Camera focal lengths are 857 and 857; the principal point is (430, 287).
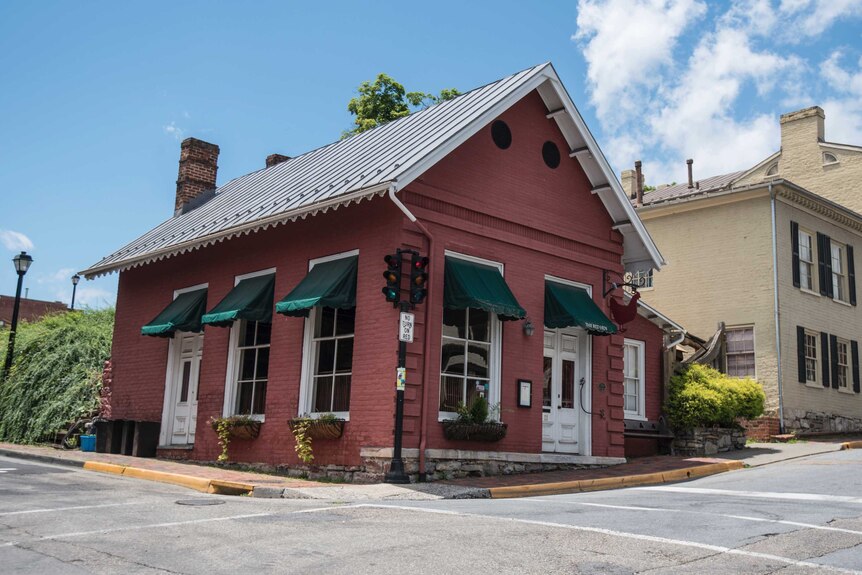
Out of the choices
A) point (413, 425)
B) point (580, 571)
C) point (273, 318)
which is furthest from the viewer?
point (273, 318)

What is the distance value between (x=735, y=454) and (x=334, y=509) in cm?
1174

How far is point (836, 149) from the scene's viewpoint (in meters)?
28.3

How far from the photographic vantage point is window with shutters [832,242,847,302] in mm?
25281

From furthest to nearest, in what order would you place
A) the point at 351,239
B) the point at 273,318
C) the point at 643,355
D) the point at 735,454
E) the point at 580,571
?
the point at 643,355 < the point at 735,454 < the point at 273,318 < the point at 351,239 < the point at 580,571

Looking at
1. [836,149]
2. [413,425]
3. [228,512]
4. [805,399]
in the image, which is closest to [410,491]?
[413,425]

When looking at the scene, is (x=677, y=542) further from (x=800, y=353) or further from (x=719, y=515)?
(x=800, y=353)

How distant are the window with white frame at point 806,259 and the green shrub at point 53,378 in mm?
18892

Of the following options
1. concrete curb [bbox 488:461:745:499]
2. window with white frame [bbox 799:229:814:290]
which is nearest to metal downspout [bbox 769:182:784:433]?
window with white frame [bbox 799:229:814:290]

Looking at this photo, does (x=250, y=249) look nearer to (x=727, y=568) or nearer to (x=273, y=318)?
(x=273, y=318)

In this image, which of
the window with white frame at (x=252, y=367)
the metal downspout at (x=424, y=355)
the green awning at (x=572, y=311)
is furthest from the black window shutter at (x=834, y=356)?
the window with white frame at (x=252, y=367)

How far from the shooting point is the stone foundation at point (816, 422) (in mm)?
22297

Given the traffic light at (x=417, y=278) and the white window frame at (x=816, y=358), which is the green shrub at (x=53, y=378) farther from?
the white window frame at (x=816, y=358)

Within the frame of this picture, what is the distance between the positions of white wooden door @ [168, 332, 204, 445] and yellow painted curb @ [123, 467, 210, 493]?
297cm

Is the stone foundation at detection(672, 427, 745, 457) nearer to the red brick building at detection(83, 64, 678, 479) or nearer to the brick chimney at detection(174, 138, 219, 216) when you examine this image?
the red brick building at detection(83, 64, 678, 479)
